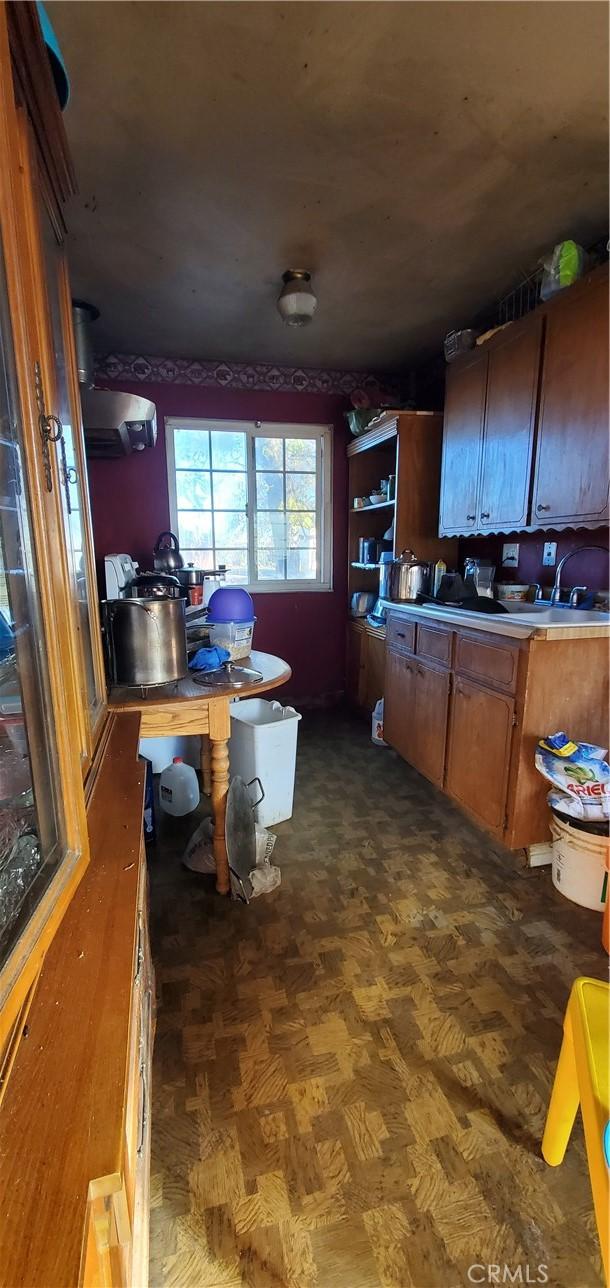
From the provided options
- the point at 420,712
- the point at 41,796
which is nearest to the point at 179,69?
the point at 41,796

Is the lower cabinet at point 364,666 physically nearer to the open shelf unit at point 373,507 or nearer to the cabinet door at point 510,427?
the open shelf unit at point 373,507

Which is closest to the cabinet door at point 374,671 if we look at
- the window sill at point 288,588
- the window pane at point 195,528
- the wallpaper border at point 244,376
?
the window sill at point 288,588

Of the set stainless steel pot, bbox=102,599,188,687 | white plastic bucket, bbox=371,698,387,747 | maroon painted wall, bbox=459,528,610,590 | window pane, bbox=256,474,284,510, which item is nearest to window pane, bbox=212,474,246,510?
window pane, bbox=256,474,284,510

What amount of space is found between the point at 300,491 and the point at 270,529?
1.19ft

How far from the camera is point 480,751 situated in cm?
212

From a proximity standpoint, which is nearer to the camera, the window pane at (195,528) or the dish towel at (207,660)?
the dish towel at (207,660)

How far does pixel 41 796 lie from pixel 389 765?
2413 millimetres

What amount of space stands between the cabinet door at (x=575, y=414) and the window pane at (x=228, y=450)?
2110 mm

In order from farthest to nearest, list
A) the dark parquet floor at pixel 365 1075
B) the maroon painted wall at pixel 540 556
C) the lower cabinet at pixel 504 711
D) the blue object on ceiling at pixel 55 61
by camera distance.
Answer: the maroon painted wall at pixel 540 556, the lower cabinet at pixel 504 711, the dark parquet floor at pixel 365 1075, the blue object on ceiling at pixel 55 61

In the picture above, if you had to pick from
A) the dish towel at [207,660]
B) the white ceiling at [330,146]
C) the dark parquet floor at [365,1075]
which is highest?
the white ceiling at [330,146]

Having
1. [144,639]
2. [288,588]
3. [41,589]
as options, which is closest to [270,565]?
[288,588]

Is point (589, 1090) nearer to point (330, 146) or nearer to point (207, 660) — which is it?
point (207, 660)

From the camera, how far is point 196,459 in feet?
11.8

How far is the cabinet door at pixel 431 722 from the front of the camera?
2.39 m
